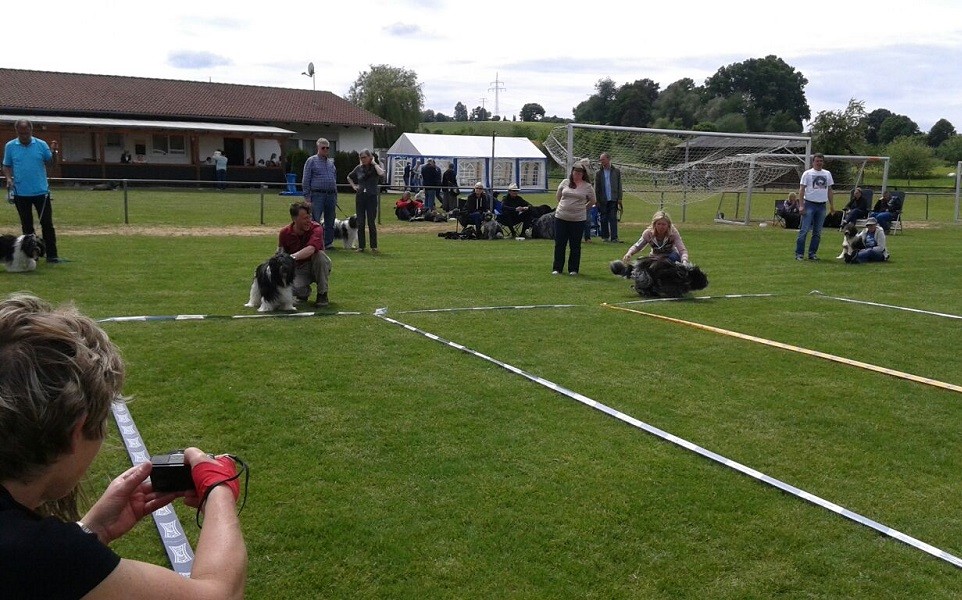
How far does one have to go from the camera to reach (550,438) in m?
5.28

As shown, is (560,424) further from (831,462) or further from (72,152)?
(72,152)

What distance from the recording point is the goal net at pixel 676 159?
2489cm

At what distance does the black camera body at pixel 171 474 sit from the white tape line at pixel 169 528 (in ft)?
3.27

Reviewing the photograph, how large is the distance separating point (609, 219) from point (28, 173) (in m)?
12.2

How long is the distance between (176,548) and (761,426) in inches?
151

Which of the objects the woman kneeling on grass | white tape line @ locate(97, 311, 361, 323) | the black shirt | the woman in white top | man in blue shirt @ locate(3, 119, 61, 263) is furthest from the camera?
the woman in white top

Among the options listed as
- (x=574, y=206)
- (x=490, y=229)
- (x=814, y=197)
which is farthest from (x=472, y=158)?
(x=574, y=206)

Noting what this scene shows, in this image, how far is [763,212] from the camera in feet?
114

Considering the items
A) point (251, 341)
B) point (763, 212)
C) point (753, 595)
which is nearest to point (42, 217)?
point (251, 341)

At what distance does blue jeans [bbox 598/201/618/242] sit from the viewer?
1928 centimetres

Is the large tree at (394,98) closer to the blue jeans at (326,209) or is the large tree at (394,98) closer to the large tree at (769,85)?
the blue jeans at (326,209)

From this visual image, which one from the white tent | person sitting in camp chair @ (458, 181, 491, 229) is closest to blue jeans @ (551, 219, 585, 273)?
person sitting in camp chair @ (458, 181, 491, 229)

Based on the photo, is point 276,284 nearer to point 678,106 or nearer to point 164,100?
point 164,100

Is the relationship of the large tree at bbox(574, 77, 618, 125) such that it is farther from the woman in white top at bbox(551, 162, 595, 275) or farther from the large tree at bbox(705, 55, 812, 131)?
the woman in white top at bbox(551, 162, 595, 275)
